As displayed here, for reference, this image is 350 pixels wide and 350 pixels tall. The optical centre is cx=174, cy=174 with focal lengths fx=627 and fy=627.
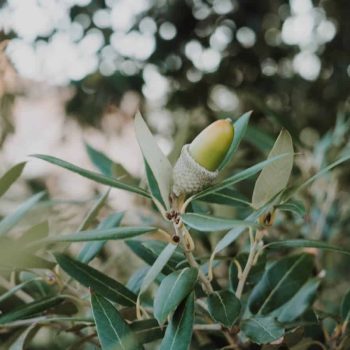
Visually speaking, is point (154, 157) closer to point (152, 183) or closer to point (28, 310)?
point (152, 183)

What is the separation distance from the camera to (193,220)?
0.53 meters

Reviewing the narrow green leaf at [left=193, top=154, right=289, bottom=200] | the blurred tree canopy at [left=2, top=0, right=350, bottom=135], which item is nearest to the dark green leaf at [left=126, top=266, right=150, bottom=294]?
the narrow green leaf at [left=193, top=154, right=289, bottom=200]

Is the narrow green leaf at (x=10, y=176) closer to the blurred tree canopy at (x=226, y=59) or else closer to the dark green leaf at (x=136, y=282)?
the dark green leaf at (x=136, y=282)

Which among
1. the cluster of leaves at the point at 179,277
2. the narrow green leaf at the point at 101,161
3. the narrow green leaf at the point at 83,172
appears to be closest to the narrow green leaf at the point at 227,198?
the cluster of leaves at the point at 179,277

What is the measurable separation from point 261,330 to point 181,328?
0.09 metres

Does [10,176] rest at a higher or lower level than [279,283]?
higher

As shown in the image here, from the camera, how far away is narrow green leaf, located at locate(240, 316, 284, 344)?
0.57 metres

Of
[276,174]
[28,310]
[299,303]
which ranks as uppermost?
[276,174]

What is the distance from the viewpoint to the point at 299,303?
0.77m

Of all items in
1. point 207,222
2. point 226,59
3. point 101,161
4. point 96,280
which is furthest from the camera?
point 226,59

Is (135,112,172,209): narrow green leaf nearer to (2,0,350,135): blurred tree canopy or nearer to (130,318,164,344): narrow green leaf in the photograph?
(130,318,164,344): narrow green leaf

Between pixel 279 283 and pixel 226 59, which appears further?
pixel 226 59

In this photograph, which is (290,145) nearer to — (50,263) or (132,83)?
(50,263)

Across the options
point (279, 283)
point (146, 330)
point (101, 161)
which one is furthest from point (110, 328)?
point (101, 161)
